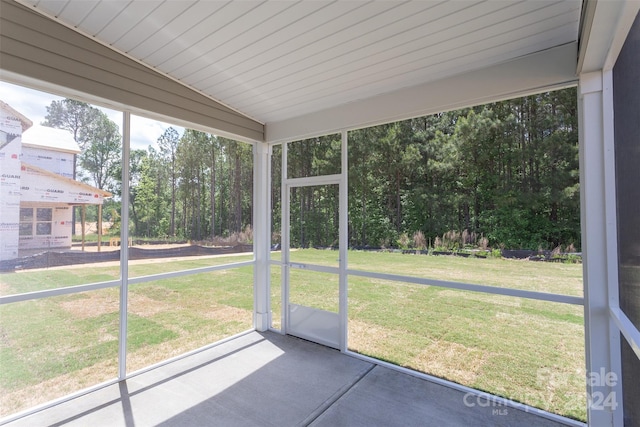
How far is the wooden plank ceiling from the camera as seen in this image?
1919mm

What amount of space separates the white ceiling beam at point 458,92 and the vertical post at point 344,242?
0.31 metres

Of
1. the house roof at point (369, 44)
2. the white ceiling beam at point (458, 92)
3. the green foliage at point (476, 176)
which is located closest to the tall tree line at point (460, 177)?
the green foliage at point (476, 176)

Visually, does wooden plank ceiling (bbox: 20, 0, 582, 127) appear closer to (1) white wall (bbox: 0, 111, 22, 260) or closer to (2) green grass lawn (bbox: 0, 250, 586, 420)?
(1) white wall (bbox: 0, 111, 22, 260)

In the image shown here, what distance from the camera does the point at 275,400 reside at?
249 cm

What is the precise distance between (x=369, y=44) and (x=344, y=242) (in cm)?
211

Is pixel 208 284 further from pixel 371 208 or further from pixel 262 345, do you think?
pixel 371 208

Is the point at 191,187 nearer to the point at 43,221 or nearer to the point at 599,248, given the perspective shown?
the point at 43,221

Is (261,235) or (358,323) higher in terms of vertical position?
(261,235)

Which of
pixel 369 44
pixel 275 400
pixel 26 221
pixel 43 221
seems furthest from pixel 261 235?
pixel 369 44

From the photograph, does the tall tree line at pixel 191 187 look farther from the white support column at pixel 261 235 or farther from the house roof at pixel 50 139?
the house roof at pixel 50 139

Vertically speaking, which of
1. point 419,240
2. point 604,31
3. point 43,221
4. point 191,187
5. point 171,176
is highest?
point 604,31

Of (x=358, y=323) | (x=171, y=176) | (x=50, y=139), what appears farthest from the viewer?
(x=358, y=323)

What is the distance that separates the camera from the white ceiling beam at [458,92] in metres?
2.22

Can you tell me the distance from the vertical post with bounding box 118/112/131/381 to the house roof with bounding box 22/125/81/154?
40 cm
